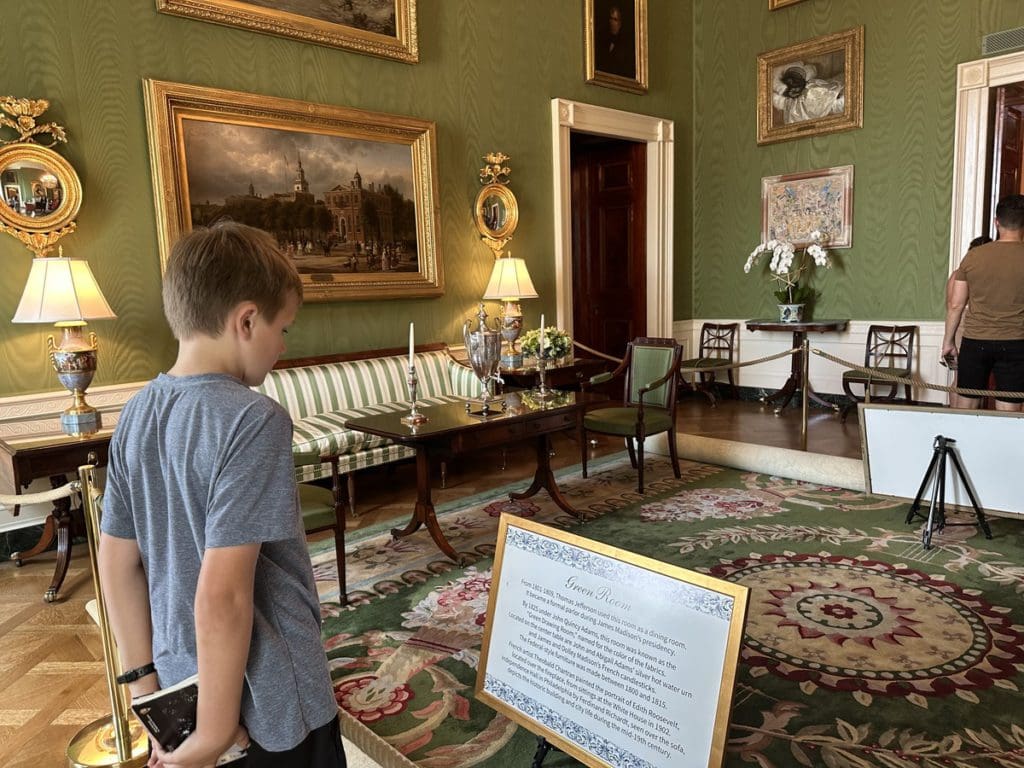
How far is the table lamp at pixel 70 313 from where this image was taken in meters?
3.65

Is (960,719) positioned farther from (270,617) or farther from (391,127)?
(391,127)

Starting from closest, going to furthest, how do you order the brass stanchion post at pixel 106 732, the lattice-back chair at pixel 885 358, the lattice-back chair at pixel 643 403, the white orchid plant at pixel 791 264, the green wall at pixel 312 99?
the brass stanchion post at pixel 106 732 → the green wall at pixel 312 99 → the lattice-back chair at pixel 643 403 → the lattice-back chair at pixel 885 358 → the white orchid plant at pixel 791 264

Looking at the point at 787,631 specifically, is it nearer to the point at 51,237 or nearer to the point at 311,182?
the point at 311,182

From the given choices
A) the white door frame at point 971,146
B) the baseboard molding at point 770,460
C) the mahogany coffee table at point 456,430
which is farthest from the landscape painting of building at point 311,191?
the white door frame at point 971,146

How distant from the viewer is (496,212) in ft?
20.5

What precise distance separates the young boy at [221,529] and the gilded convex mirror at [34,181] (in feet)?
12.4

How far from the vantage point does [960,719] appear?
87.3 inches

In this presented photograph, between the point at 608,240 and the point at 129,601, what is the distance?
7541mm

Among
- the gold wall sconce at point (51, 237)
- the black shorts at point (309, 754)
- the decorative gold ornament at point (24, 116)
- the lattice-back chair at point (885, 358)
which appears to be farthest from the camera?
the lattice-back chair at point (885, 358)

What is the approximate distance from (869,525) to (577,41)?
5098mm

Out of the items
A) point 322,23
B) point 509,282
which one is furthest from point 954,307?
point 322,23

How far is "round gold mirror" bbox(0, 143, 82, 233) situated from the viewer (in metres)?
3.95

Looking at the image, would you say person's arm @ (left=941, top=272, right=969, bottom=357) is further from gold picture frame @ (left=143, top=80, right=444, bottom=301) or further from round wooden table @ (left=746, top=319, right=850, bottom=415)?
gold picture frame @ (left=143, top=80, right=444, bottom=301)

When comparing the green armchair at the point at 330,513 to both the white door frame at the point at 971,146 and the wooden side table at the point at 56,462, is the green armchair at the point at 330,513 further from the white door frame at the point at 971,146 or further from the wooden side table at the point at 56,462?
the white door frame at the point at 971,146
